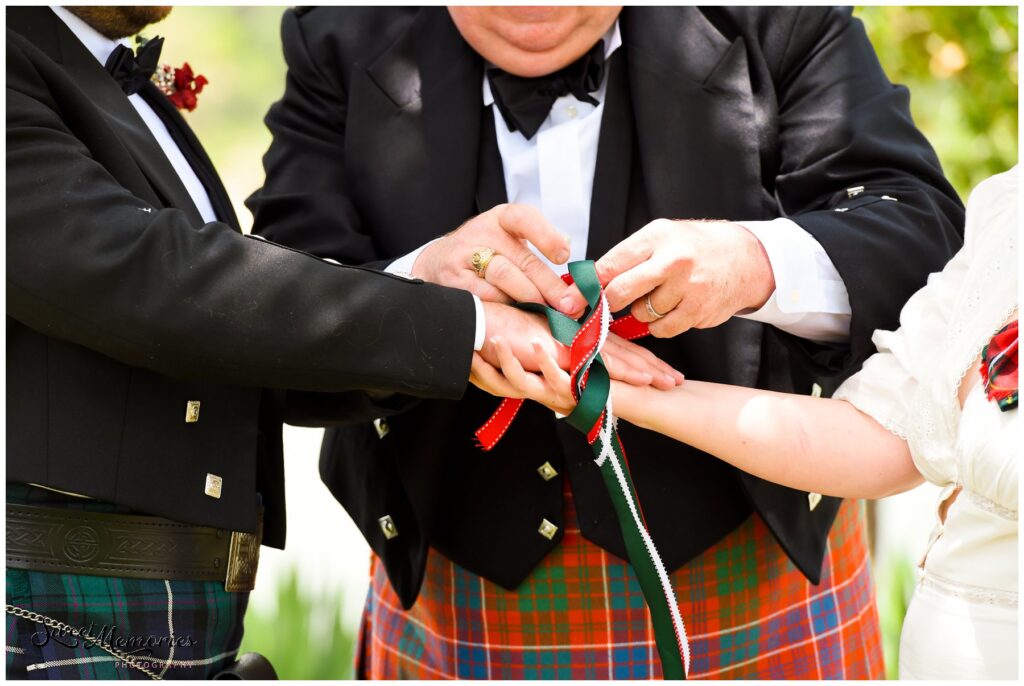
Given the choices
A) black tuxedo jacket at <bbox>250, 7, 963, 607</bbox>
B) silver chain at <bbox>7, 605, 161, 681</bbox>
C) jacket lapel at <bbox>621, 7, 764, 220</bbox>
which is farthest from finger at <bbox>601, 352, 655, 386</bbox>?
silver chain at <bbox>7, 605, 161, 681</bbox>

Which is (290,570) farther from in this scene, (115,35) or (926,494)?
(926,494)

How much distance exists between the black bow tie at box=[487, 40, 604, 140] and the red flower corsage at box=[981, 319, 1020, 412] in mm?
925

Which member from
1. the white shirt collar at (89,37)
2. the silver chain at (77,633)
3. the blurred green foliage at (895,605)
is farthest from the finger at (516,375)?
the blurred green foliage at (895,605)

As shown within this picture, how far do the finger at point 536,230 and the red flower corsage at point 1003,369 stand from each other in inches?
26.4

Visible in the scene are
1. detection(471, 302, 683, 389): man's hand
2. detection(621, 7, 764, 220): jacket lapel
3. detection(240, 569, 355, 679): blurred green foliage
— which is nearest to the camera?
detection(471, 302, 683, 389): man's hand

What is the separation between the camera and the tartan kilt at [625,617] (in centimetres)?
224

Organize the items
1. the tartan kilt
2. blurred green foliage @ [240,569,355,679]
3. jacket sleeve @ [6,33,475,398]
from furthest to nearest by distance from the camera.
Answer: blurred green foliage @ [240,569,355,679], the tartan kilt, jacket sleeve @ [6,33,475,398]

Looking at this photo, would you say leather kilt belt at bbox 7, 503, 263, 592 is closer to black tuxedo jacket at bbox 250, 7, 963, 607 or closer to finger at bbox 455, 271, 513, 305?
black tuxedo jacket at bbox 250, 7, 963, 607

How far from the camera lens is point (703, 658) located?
2.27 metres

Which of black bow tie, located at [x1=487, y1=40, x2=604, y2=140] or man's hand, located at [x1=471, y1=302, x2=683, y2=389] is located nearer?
man's hand, located at [x1=471, y1=302, x2=683, y2=389]

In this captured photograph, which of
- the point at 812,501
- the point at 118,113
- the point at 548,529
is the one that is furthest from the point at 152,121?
the point at 812,501

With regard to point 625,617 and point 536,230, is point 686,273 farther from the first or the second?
point 625,617

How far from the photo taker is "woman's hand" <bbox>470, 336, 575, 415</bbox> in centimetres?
183

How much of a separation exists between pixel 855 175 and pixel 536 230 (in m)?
0.63
